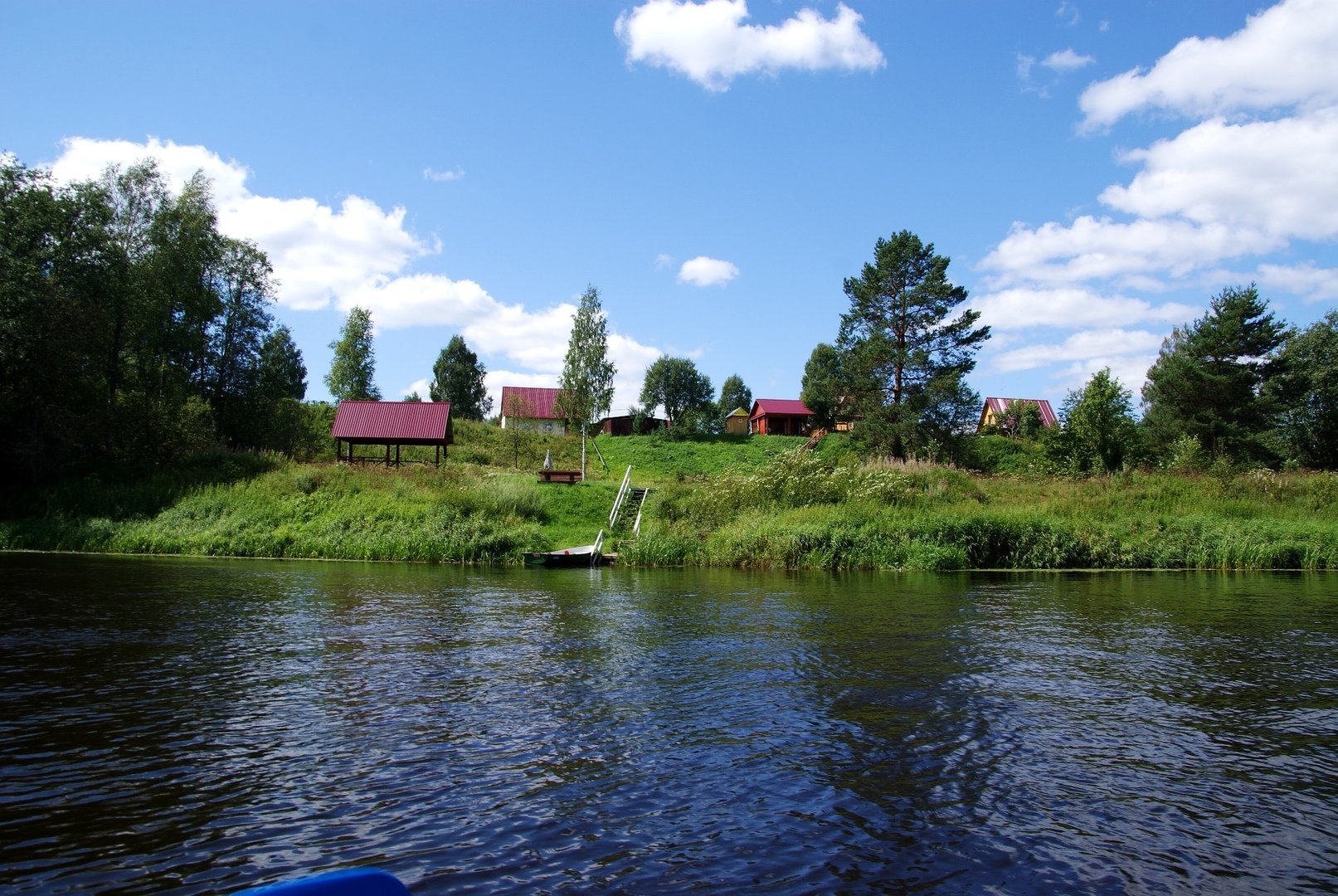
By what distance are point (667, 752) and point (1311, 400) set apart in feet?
217

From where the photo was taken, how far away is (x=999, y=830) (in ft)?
21.5

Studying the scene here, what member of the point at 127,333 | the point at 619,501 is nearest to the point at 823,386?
the point at 619,501

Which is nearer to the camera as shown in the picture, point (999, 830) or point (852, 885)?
point (852, 885)

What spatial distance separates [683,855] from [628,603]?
45.6 ft

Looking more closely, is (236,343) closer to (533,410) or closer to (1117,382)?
(533,410)

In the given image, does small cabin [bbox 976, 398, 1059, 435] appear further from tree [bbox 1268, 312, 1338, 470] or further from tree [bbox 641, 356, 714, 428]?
tree [bbox 641, 356, 714, 428]

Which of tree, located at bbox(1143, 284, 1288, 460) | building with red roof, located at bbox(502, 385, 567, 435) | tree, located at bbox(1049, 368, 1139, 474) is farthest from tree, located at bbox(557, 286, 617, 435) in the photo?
tree, located at bbox(1143, 284, 1288, 460)

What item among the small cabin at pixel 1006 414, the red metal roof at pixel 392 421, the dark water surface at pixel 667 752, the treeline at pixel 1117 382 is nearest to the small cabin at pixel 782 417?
the small cabin at pixel 1006 414

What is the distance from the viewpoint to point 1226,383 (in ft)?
175

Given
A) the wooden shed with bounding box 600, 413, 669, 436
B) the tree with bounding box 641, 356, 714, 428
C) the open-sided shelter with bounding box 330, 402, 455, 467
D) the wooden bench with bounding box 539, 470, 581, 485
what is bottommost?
the wooden bench with bounding box 539, 470, 581, 485

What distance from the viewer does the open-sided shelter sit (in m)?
46.0

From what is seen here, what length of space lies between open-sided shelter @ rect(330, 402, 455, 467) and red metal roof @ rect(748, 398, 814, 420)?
49443 mm

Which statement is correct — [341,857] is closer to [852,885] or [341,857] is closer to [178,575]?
[852,885]

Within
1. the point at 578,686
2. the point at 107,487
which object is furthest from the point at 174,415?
the point at 578,686
